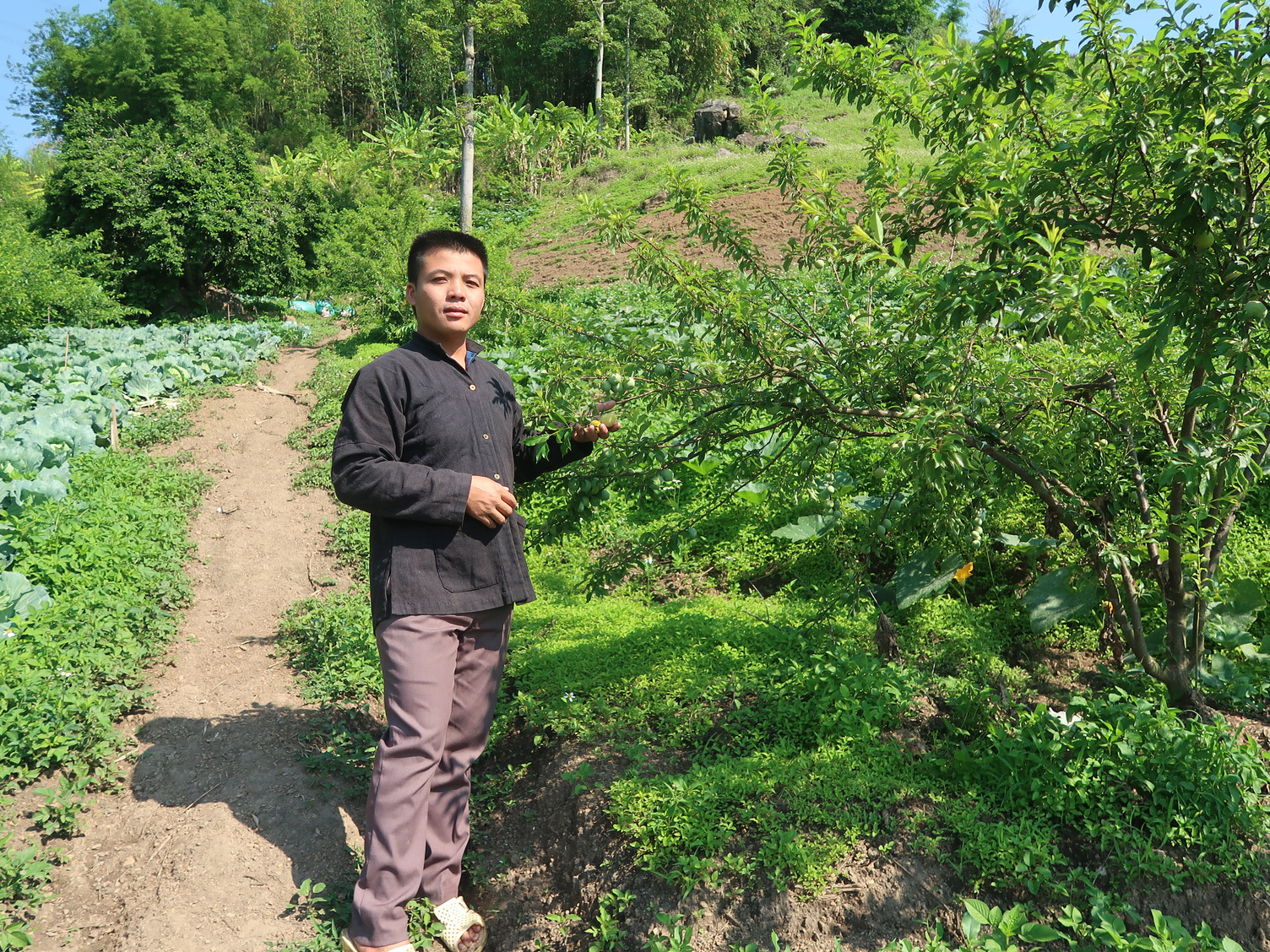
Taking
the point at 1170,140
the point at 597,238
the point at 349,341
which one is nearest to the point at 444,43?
the point at 349,341

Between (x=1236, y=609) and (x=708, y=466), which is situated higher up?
(x=708, y=466)

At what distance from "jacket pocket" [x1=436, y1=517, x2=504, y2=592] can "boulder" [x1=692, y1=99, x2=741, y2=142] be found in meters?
31.4

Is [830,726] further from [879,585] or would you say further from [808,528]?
[808,528]

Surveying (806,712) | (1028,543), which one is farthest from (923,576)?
(806,712)

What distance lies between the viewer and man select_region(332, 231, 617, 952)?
2391 millimetres

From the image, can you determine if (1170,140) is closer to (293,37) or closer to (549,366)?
(549,366)

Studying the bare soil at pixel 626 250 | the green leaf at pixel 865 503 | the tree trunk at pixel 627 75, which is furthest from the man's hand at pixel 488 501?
the tree trunk at pixel 627 75

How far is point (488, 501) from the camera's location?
2479 millimetres

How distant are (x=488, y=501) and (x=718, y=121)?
32.5 metres

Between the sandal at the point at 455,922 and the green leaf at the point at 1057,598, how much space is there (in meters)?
2.58

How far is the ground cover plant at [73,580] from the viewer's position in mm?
3193

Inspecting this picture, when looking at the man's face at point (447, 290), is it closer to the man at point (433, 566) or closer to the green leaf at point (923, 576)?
the man at point (433, 566)

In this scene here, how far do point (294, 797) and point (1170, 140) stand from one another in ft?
11.9

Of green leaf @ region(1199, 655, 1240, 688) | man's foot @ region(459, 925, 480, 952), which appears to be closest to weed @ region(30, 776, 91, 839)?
man's foot @ region(459, 925, 480, 952)
